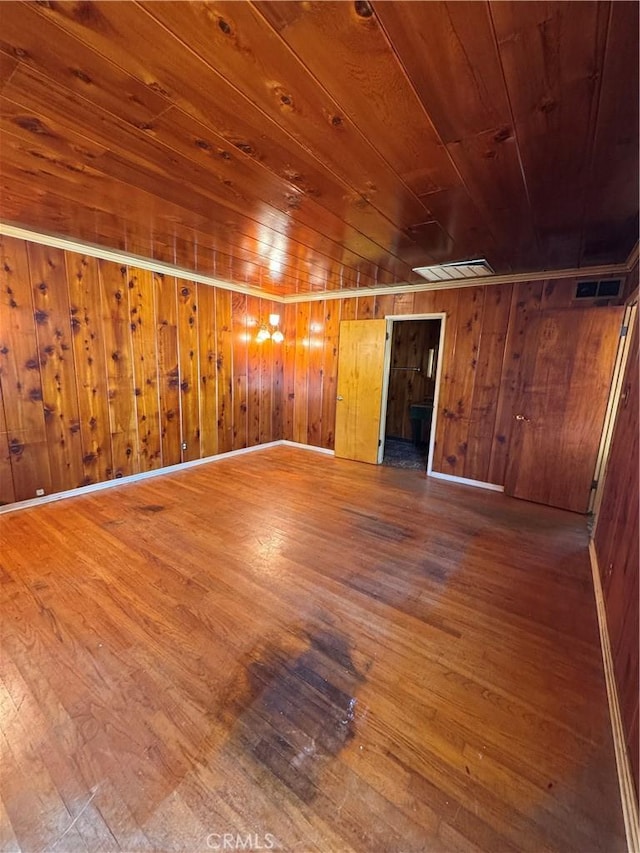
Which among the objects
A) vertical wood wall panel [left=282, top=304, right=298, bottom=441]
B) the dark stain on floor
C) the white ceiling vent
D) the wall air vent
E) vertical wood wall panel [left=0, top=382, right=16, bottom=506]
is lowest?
the dark stain on floor

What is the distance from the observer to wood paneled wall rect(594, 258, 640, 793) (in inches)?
54.0

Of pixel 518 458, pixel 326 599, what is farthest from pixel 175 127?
pixel 518 458

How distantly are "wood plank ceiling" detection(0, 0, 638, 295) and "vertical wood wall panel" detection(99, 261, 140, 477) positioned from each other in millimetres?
894

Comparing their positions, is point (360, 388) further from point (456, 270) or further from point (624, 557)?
point (624, 557)

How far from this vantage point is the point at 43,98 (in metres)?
1.46

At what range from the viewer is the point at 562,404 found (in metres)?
3.56

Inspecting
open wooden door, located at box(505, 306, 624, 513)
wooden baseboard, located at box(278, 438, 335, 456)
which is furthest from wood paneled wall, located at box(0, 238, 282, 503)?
open wooden door, located at box(505, 306, 624, 513)

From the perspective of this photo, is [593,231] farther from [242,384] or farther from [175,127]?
[242,384]

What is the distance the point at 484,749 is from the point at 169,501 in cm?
318

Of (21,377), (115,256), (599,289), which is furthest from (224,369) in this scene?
(599,289)

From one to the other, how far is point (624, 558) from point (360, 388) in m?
3.77

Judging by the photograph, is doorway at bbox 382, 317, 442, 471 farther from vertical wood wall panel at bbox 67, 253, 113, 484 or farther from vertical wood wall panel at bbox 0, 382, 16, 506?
vertical wood wall panel at bbox 0, 382, 16, 506

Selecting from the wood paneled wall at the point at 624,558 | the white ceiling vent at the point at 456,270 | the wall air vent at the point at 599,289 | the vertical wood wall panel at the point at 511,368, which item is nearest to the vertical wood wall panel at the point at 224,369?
the white ceiling vent at the point at 456,270

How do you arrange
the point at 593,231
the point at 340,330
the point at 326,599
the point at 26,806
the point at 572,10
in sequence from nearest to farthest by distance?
the point at 572,10 → the point at 26,806 → the point at 326,599 → the point at 593,231 → the point at 340,330
